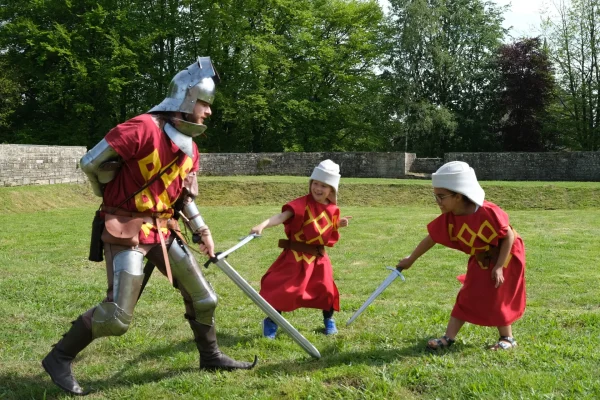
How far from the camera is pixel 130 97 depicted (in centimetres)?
4275

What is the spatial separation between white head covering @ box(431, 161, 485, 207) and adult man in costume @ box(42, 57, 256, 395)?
191 cm

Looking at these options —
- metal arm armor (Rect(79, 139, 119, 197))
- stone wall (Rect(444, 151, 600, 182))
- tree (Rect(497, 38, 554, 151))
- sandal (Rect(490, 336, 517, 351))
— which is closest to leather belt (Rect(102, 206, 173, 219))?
metal arm armor (Rect(79, 139, 119, 197))

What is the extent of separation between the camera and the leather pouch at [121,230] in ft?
13.3

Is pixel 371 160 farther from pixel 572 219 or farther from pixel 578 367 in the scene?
pixel 578 367

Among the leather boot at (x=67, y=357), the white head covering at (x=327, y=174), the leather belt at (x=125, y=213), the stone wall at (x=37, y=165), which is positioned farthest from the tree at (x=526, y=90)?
the leather boot at (x=67, y=357)

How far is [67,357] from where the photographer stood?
4.22 m

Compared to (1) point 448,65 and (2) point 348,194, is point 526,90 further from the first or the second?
(2) point 348,194

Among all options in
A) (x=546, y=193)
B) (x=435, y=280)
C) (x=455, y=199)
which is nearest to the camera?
(x=455, y=199)

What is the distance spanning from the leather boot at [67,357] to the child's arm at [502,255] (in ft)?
10.2

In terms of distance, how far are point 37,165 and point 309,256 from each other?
20839 mm

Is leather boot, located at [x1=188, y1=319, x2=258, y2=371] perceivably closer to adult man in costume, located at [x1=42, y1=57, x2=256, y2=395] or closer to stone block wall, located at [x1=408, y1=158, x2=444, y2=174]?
adult man in costume, located at [x1=42, y1=57, x2=256, y2=395]

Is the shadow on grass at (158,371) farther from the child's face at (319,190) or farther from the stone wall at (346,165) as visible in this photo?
the stone wall at (346,165)

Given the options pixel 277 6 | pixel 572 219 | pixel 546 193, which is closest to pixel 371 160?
pixel 546 193

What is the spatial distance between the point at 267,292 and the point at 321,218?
871mm
